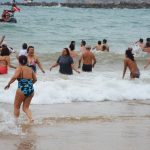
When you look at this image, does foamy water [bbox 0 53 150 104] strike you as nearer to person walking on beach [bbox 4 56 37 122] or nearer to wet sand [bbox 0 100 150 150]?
wet sand [bbox 0 100 150 150]

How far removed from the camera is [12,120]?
31.2 ft

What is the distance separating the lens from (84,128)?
30.3ft

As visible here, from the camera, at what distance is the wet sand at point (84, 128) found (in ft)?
26.3

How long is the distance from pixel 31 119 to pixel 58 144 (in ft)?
5.25

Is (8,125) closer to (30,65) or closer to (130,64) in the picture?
(30,65)

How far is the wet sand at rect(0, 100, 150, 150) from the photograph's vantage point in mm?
8008

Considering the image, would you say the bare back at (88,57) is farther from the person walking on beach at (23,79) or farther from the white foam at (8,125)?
the person walking on beach at (23,79)

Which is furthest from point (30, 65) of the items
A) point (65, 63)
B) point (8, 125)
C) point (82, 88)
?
point (8, 125)

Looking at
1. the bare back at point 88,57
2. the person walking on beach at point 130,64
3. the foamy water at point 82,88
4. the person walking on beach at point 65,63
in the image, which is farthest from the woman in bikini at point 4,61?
the person walking on beach at point 130,64

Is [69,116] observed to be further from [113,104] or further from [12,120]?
[113,104]

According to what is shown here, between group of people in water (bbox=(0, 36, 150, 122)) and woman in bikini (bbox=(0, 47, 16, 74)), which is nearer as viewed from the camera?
group of people in water (bbox=(0, 36, 150, 122))

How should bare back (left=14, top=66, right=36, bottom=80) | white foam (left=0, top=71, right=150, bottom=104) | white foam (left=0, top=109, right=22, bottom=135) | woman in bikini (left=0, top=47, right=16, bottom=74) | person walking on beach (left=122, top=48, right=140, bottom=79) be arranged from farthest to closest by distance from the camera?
woman in bikini (left=0, top=47, right=16, bottom=74)
person walking on beach (left=122, top=48, right=140, bottom=79)
white foam (left=0, top=71, right=150, bottom=104)
bare back (left=14, top=66, right=36, bottom=80)
white foam (left=0, top=109, right=22, bottom=135)

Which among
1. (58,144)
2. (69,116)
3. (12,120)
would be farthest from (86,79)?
(58,144)

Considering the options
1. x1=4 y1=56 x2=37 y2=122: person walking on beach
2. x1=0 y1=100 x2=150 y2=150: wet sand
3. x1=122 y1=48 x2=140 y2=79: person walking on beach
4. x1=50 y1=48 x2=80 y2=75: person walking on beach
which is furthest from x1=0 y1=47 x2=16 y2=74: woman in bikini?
x1=4 y1=56 x2=37 y2=122: person walking on beach
